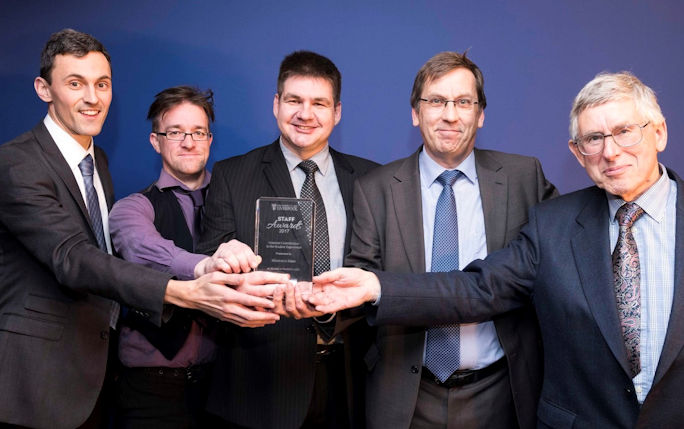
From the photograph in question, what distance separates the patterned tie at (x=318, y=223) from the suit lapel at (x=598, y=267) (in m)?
0.96

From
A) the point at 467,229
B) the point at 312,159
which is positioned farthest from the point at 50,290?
the point at 467,229

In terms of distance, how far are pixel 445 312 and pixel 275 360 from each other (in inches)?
28.1

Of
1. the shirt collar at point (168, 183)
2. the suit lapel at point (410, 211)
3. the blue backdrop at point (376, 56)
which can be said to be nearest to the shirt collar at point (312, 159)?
the suit lapel at point (410, 211)

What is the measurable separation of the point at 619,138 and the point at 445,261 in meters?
0.75

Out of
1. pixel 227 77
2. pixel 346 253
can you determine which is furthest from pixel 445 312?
pixel 227 77

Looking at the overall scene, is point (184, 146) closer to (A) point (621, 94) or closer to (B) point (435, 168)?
(B) point (435, 168)

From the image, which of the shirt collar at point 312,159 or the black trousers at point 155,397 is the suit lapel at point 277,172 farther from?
the black trousers at point 155,397

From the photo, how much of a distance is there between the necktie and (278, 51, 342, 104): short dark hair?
0.86 metres

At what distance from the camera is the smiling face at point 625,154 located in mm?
1979

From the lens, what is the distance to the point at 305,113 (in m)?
2.62

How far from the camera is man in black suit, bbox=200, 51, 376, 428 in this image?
8.07 feet

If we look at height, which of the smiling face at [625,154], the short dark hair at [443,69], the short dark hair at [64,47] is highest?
the short dark hair at [64,47]

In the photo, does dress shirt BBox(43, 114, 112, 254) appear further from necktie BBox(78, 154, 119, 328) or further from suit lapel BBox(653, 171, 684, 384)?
suit lapel BBox(653, 171, 684, 384)

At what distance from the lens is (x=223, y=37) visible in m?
3.41
